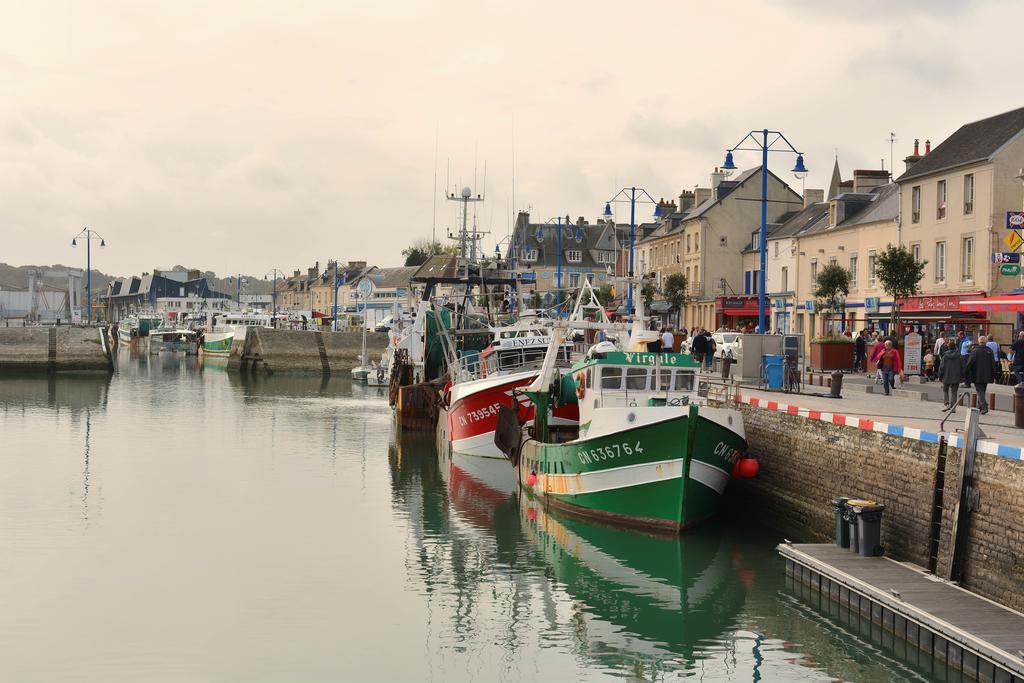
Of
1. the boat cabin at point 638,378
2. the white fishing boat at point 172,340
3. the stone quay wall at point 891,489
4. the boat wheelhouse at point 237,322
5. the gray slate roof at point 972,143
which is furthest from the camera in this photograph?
the white fishing boat at point 172,340

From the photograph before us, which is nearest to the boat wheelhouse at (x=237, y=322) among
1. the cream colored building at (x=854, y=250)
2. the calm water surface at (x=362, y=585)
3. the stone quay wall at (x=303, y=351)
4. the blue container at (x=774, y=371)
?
the stone quay wall at (x=303, y=351)

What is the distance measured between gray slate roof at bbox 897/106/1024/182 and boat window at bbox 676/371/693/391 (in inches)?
960

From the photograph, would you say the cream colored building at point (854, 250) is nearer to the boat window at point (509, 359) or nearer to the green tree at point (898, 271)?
Answer: the green tree at point (898, 271)

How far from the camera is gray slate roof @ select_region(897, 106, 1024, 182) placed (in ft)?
140

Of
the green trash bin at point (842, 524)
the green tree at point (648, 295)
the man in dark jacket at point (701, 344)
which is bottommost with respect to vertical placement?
the green trash bin at point (842, 524)

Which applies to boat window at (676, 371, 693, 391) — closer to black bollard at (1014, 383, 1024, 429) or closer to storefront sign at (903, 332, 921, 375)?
black bollard at (1014, 383, 1024, 429)

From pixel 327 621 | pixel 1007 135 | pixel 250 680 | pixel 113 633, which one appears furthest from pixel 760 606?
pixel 1007 135

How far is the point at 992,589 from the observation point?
14.9m

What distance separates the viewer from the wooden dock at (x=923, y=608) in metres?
13.0

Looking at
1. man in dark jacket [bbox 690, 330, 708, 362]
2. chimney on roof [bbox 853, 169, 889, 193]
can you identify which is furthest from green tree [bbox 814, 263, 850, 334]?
man in dark jacket [bbox 690, 330, 708, 362]

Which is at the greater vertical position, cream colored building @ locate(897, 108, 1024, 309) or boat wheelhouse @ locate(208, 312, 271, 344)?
cream colored building @ locate(897, 108, 1024, 309)

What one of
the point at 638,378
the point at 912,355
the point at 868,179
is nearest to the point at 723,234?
the point at 868,179

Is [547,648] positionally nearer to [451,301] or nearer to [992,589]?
[992,589]

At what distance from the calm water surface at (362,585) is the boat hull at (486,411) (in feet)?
2.30
